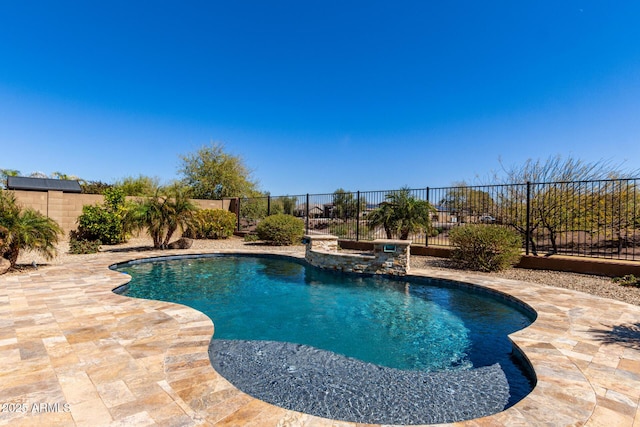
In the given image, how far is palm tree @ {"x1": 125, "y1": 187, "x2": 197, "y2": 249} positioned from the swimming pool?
265 cm

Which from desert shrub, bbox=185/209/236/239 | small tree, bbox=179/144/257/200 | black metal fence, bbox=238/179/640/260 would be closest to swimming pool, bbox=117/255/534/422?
black metal fence, bbox=238/179/640/260

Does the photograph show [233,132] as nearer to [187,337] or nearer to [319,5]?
[319,5]

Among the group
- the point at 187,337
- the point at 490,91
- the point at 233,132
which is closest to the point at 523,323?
the point at 187,337

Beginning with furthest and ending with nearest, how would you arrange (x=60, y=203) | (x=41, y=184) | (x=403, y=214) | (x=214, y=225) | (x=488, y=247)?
1. (x=41, y=184)
2. (x=214, y=225)
3. (x=60, y=203)
4. (x=403, y=214)
5. (x=488, y=247)

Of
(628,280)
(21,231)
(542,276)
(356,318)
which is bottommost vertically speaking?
(356,318)

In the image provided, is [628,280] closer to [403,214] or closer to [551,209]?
[551,209]

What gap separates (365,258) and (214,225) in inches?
367

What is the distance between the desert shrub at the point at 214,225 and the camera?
48.0 feet

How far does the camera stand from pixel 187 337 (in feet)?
11.2

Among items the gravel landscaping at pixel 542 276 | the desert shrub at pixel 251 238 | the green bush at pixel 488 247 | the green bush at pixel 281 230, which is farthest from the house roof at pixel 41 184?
the green bush at pixel 488 247

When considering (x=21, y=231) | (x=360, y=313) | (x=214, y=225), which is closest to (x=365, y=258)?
(x=360, y=313)

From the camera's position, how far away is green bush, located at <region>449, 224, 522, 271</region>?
7.84 m

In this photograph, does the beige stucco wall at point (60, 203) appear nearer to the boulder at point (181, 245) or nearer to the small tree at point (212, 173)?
the boulder at point (181, 245)

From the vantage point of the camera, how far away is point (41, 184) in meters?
19.7
